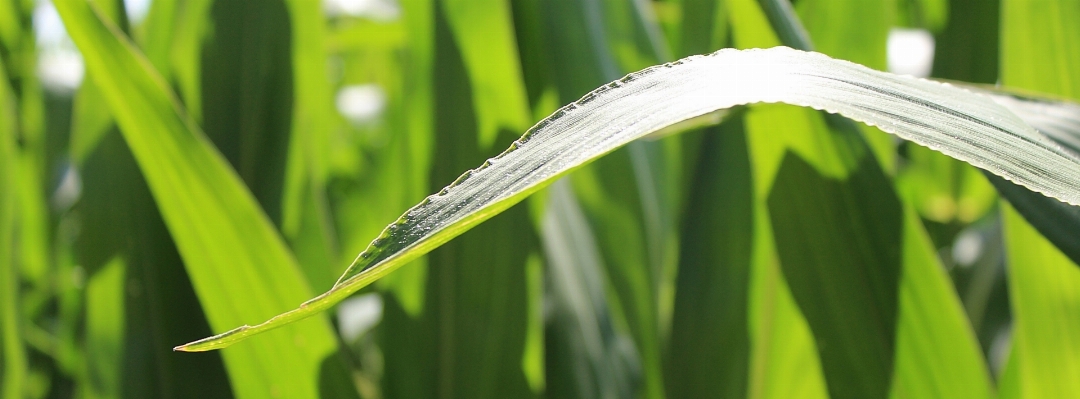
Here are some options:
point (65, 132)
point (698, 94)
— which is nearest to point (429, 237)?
point (698, 94)

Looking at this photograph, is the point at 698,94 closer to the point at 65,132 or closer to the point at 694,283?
the point at 694,283

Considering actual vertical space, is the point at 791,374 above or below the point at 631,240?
below

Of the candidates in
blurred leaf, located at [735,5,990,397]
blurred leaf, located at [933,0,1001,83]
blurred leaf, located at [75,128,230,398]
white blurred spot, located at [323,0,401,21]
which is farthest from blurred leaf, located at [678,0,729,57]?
white blurred spot, located at [323,0,401,21]

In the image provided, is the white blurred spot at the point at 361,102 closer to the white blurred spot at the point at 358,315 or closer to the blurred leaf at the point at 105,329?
the white blurred spot at the point at 358,315

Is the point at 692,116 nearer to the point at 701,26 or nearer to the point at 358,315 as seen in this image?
the point at 701,26

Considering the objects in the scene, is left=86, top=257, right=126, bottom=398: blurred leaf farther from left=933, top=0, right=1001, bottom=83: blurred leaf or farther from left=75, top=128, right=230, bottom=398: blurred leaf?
left=933, top=0, right=1001, bottom=83: blurred leaf

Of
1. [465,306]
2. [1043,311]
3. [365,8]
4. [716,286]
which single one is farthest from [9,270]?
[365,8]
